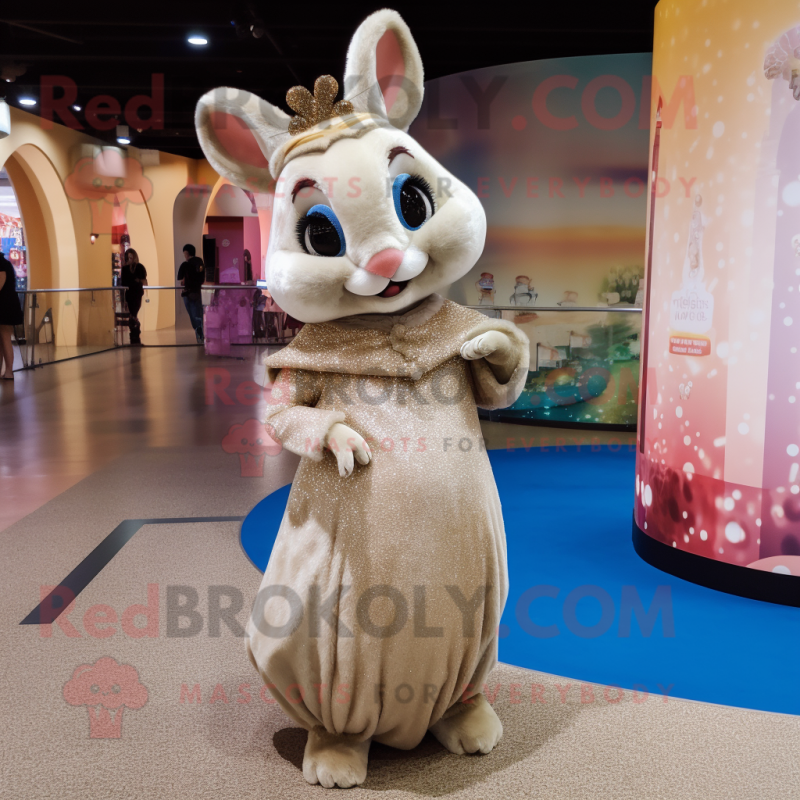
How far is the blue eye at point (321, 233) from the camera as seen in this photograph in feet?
6.08

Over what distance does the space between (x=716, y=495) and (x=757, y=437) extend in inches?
10.9

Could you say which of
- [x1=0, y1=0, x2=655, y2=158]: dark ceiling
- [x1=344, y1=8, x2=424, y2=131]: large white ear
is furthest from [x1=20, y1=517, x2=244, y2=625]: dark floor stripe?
[x1=0, y1=0, x2=655, y2=158]: dark ceiling

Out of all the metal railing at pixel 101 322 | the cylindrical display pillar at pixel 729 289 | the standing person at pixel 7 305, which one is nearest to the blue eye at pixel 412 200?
the cylindrical display pillar at pixel 729 289

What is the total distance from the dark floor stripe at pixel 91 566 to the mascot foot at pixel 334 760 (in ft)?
4.46

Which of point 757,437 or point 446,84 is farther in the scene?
point 446,84

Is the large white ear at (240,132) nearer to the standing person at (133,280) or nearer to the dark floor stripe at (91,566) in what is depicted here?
the dark floor stripe at (91,566)

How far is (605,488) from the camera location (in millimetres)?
4605

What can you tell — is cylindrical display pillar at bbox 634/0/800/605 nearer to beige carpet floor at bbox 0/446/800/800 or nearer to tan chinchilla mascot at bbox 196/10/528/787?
beige carpet floor at bbox 0/446/800/800

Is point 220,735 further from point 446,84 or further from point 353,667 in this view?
point 446,84

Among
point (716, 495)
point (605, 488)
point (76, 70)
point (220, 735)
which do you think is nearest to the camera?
point (220, 735)

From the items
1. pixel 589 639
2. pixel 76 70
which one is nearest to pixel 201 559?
pixel 589 639

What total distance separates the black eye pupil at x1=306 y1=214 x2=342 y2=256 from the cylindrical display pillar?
1698mm

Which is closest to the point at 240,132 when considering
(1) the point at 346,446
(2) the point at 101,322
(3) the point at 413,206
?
(3) the point at 413,206

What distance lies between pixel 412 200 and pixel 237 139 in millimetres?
489
